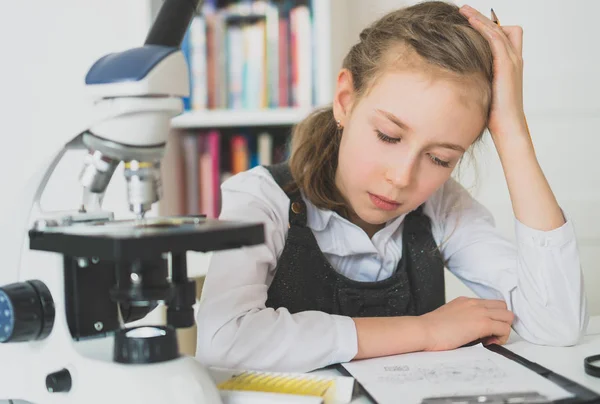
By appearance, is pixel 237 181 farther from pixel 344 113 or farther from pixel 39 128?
pixel 39 128

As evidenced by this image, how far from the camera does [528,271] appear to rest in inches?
47.3

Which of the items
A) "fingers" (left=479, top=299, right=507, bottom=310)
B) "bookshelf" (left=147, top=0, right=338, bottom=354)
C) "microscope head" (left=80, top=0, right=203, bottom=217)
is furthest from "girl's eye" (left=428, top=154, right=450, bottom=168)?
"bookshelf" (left=147, top=0, right=338, bottom=354)

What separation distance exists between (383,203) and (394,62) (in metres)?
0.22

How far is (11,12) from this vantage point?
212cm

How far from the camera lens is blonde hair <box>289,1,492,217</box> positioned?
1.13m

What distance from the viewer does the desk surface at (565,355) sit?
0.91m

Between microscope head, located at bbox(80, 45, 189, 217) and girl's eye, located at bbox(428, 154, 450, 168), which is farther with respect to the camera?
girl's eye, located at bbox(428, 154, 450, 168)

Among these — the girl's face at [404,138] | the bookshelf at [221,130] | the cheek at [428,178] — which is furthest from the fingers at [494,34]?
the bookshelf at [221,130]

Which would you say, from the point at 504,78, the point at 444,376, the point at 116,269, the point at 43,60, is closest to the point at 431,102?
the point at 504,78

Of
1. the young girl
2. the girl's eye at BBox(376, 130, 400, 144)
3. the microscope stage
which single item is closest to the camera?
the microscope stage

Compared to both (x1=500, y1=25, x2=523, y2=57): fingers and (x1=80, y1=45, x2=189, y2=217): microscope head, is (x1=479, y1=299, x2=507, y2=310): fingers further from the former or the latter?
(x1=80, y1=45, x2=189, y2=217): microscope head

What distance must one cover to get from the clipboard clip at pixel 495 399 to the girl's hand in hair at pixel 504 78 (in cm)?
55

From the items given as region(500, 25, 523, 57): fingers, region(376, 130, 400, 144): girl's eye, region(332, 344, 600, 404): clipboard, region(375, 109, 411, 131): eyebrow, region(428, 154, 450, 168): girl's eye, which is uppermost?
region(500, 25, 523, 57): fingers

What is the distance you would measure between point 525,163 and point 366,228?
0.31 metres
